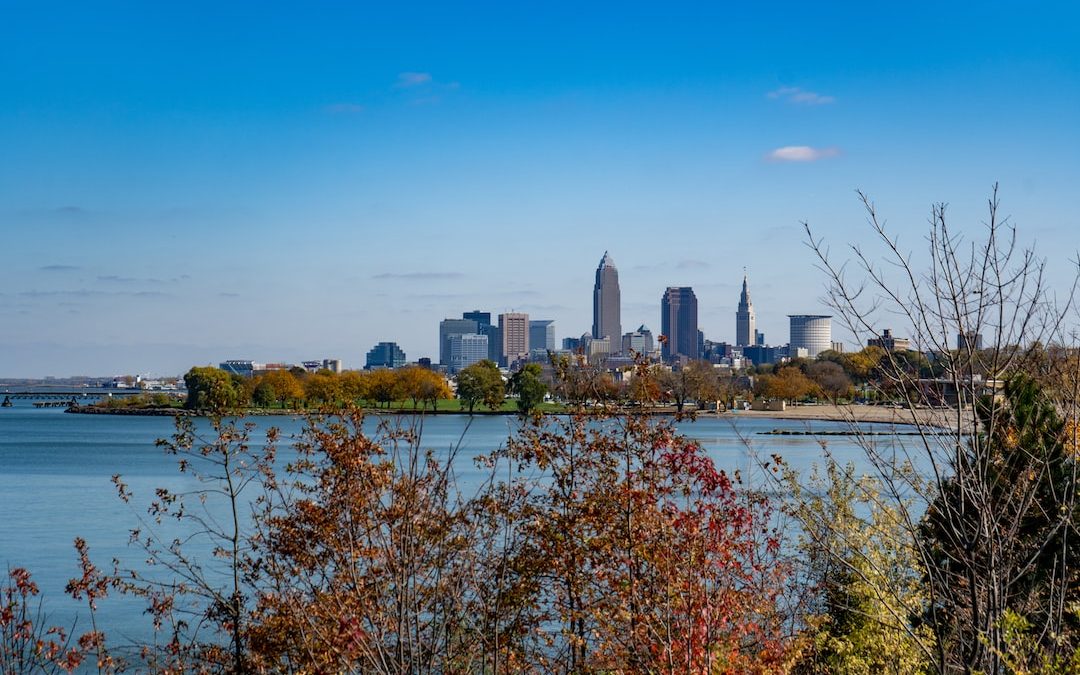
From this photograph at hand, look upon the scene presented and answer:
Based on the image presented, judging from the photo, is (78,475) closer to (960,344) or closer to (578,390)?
(578,390)

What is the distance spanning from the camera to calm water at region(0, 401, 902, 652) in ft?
69.5

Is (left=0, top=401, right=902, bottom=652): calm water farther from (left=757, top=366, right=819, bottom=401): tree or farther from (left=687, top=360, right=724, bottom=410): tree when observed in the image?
(left=757, top=366, right=819, bottom=401): tree

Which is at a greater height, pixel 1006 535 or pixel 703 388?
pixel 703 388

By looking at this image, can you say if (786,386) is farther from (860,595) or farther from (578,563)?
(578,563)

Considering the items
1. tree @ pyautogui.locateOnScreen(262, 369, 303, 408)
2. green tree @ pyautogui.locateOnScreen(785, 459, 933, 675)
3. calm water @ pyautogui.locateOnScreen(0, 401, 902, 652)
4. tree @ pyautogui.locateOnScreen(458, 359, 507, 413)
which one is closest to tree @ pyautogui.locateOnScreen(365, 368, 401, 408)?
calm water @ pyautogui.locateOnScreen(0, 401, 902, 652)

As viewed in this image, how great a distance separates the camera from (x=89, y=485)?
137 feet

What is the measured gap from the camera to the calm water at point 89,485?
2117cm

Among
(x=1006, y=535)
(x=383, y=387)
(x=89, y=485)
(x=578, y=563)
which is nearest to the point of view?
(x=1006, y=535)

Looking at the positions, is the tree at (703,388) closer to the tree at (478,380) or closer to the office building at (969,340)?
the office building at (969,340)

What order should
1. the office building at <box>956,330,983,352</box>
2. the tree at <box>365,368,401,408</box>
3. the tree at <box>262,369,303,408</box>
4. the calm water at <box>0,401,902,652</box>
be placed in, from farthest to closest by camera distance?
the tree at <box>262,369,303,408</box> → the tree at <box>365,368,401,408</box> → the calm water at <box>0,401,902,652</box> → the office building at <box>956,330,983,352</box>

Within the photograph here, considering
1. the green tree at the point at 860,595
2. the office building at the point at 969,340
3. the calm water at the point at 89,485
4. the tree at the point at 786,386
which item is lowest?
the calm water at the point at 89,485

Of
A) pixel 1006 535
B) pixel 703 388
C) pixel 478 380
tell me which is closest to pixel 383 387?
pixel 478 380

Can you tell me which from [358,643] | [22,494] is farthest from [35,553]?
[358,643]

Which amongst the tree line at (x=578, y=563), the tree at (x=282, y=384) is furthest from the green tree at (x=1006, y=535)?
the tree at (x=282, y=384)
